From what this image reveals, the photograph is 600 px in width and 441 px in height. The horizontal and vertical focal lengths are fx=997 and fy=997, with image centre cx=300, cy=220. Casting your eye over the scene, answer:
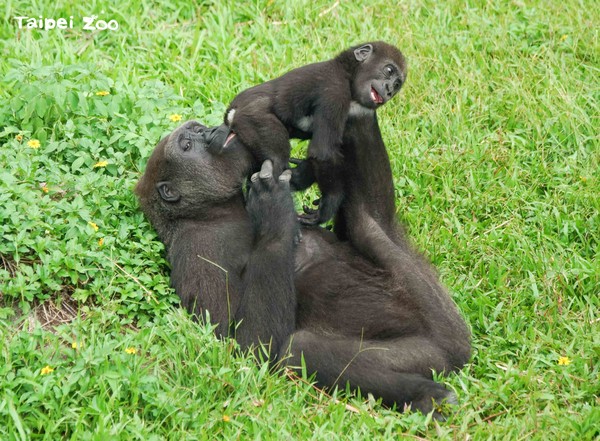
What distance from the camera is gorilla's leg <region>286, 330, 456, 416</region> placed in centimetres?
540

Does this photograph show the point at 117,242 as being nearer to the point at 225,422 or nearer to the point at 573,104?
the point at 225,422

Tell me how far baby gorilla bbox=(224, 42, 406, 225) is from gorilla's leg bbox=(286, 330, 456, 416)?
1.08 m

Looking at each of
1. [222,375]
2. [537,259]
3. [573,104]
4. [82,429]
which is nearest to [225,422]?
[222,375]

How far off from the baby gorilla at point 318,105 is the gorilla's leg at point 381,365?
1.08 m

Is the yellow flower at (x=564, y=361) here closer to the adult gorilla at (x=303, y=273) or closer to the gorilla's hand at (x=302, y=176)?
the adult gorilla at (x=303, y=273)

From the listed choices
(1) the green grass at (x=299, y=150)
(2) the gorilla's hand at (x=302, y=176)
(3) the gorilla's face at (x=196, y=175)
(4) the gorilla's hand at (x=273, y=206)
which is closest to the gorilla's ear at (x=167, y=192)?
(3) the gorilla's face at (x=196, y=175)

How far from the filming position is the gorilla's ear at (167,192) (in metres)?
6.27

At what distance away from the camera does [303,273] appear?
243 inches

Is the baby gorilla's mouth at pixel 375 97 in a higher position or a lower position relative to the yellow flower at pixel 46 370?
higher

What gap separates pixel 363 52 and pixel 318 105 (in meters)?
0.53

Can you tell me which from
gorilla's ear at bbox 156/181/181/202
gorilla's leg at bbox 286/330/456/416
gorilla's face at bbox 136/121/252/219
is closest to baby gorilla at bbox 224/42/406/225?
gorilla's face at bbox 136/121/252/219

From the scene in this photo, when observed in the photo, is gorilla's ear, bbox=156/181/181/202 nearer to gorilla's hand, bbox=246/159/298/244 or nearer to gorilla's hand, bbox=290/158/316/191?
Answer: gorilla's hand, bbox=246/159/298/244

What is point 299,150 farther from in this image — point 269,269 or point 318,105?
point 269,269

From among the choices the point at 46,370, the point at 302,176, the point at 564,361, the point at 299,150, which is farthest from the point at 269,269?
the point at 299,150
